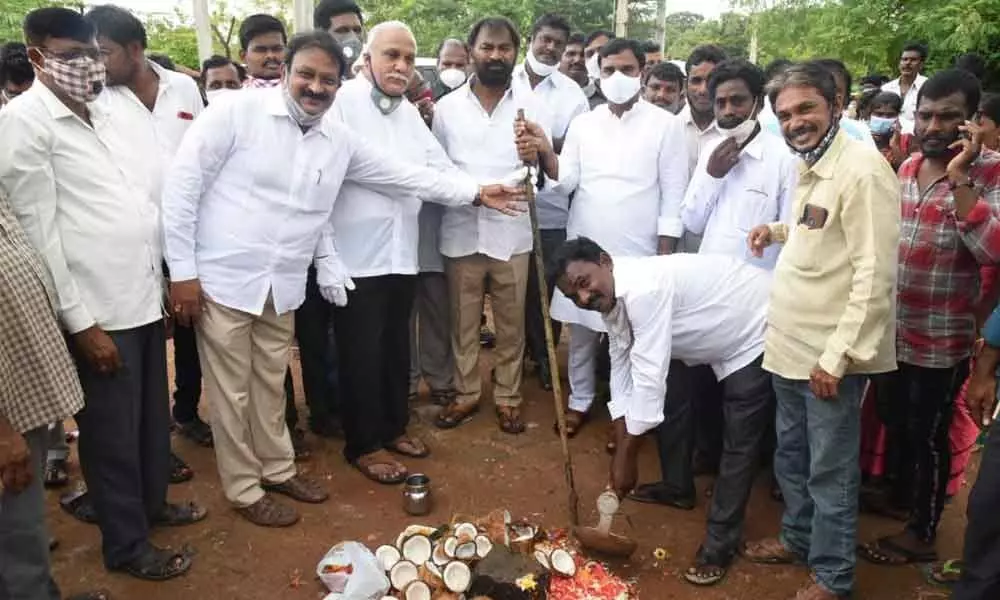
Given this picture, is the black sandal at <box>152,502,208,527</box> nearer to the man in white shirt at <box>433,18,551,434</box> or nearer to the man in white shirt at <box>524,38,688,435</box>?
the man in white shirt at <box>433,18,551,434</box>

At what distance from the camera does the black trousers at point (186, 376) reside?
4727 mm

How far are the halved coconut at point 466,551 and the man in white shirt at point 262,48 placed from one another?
293cm

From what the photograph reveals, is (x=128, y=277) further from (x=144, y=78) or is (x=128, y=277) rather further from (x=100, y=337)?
(x=144, y=78)

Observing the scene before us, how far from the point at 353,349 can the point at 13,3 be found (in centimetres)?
1351

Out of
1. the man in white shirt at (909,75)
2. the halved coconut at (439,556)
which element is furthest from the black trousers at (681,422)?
the man in white shirt at (909,75)

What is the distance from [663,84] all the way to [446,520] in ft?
11.7

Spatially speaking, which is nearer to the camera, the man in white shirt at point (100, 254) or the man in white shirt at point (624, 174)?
the man in white shirt at point (100, 254)

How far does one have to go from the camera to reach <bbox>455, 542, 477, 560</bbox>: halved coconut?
10.9 ft

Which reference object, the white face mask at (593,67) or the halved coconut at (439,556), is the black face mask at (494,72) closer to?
the white face mask at (593,67)

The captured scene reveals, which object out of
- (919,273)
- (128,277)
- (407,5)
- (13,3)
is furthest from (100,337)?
(407,5)

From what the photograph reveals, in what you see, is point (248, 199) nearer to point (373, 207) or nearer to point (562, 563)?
point (373, 207)

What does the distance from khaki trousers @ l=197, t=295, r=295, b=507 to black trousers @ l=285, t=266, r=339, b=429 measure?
552mm

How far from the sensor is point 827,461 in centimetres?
322

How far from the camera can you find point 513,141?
191 inches
